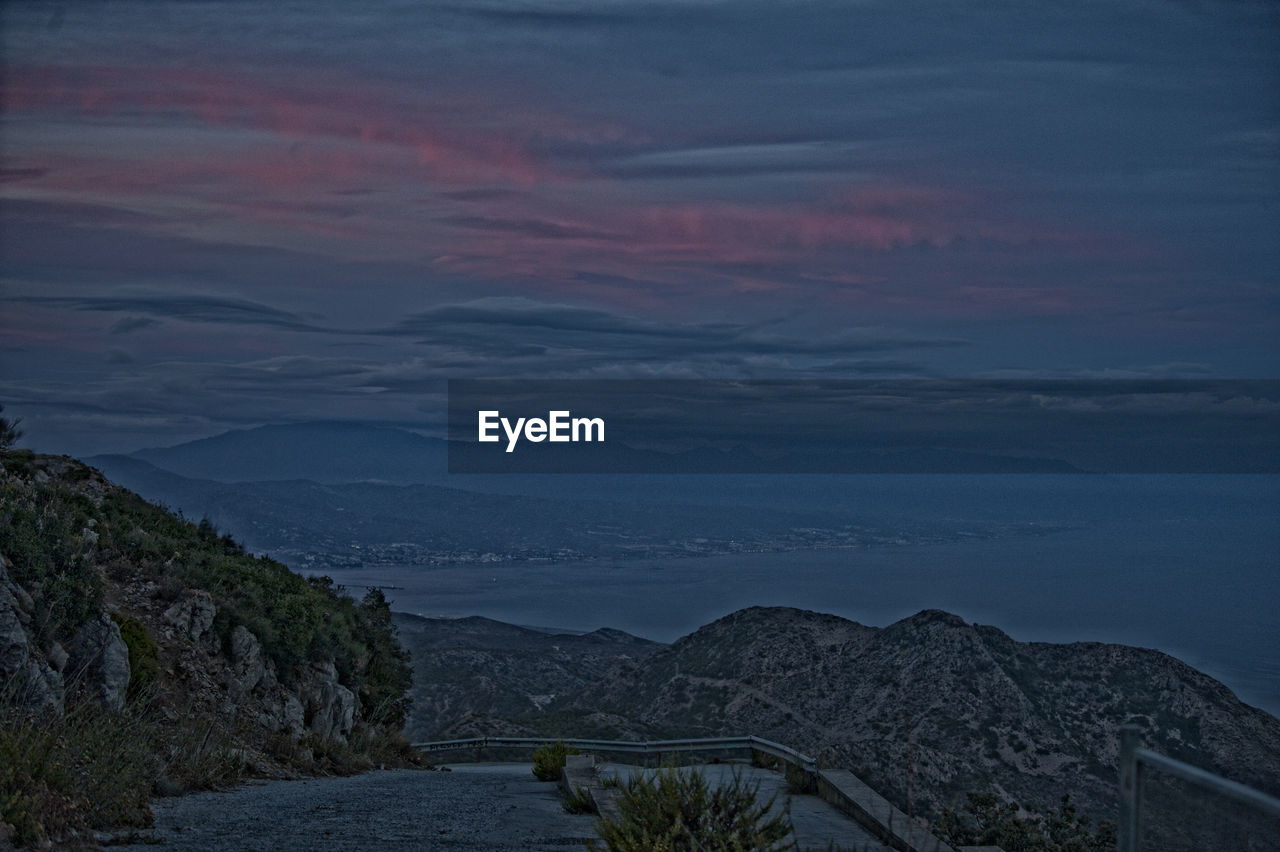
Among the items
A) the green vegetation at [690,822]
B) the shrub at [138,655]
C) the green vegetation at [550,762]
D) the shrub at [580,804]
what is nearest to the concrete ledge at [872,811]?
the green vegetation at [690,822]

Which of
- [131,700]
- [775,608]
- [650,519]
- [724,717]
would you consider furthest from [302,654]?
[650,519]

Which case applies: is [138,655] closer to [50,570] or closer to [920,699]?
[50,570]

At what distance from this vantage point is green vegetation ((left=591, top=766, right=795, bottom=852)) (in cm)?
867

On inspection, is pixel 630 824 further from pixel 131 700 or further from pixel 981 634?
pixel 981 634

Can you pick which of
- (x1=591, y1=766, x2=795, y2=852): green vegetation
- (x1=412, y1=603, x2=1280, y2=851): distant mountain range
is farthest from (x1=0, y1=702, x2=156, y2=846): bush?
(x1=412, y1=603, x2=1280, y2=851): distant mountain range

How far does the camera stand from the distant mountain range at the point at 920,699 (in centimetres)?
6369

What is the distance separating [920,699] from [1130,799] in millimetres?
71542

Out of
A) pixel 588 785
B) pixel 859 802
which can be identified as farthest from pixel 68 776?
pixel 859 802

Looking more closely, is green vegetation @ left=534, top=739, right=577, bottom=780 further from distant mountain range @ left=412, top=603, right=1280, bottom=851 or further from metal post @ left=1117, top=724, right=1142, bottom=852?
distant mountain range @ left=412, top=603, right=1280, bottom=851

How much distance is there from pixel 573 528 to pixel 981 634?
350 feet

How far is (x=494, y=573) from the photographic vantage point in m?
165

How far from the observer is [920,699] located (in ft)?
245

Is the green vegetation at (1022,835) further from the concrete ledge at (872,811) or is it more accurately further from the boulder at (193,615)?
the boulder at (193,615)

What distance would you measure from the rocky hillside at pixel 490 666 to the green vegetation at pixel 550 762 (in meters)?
23.9
